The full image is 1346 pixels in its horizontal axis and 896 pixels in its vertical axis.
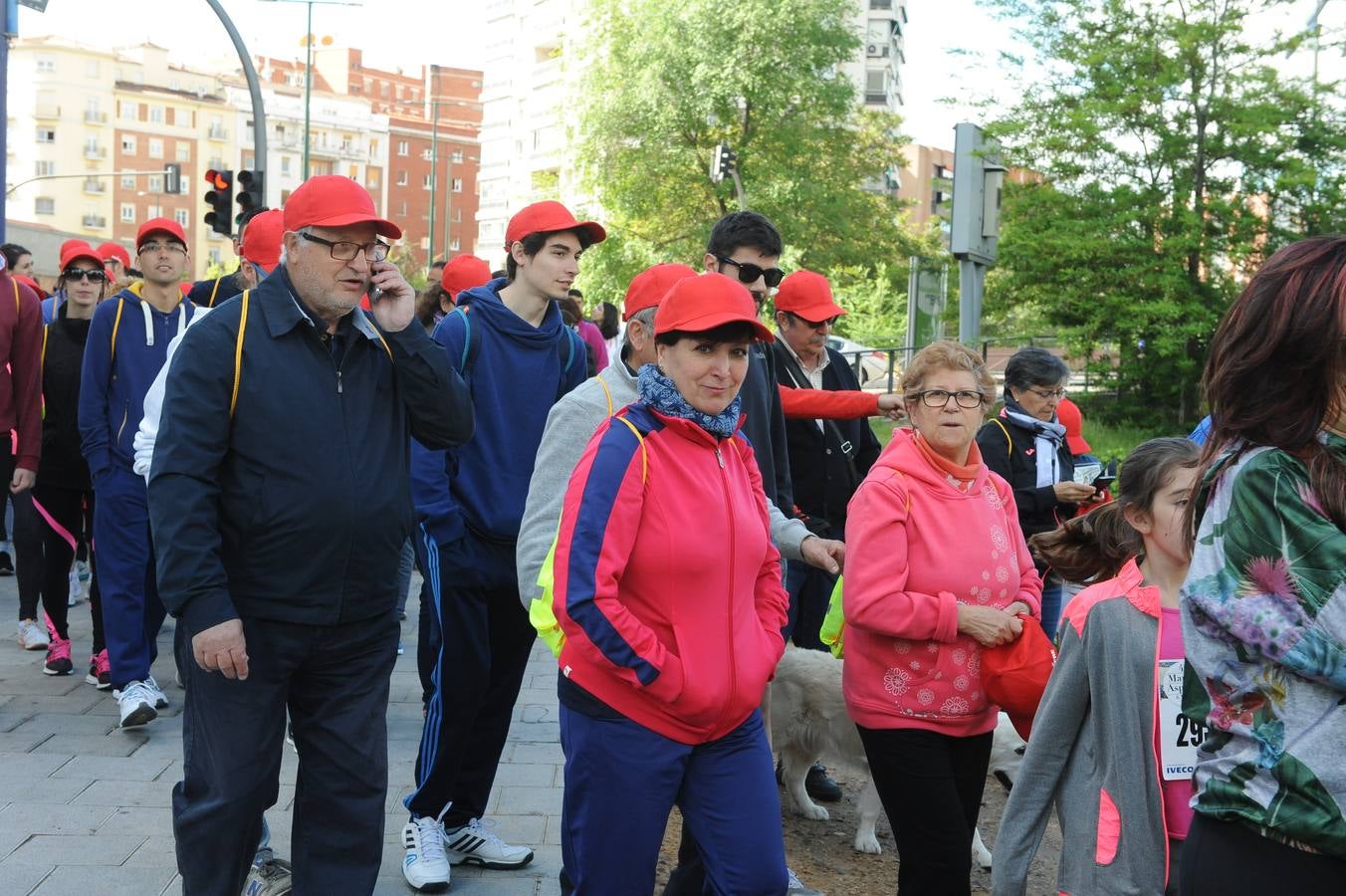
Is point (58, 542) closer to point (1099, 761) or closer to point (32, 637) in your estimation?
point (32, 637)

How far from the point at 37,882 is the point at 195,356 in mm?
2135

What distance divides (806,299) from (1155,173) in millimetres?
15076

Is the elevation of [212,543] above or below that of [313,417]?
below

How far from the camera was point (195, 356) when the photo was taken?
150 inches

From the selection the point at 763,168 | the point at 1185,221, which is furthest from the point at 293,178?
the point at 1185,221

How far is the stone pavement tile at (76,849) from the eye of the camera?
198 inches

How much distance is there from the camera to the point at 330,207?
12.9 ft

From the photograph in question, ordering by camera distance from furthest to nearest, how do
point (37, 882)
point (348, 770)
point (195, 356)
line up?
1. point (37, 882)
2. point (348, 770)
3. point (195, 356)

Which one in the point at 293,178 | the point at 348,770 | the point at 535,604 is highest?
the point at 293,178

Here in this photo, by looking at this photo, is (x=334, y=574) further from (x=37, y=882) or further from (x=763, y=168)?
(x=763, y=168)

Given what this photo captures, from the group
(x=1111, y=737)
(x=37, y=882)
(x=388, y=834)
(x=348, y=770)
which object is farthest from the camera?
(x=388, y=834)

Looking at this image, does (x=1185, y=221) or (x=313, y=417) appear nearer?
(x=313, y=417)

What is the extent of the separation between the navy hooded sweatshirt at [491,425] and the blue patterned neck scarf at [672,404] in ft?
4.22

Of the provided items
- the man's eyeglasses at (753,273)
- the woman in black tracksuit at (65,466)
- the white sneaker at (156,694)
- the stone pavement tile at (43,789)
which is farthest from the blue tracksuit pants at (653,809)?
the woman in black tracksuit at (65,466)
